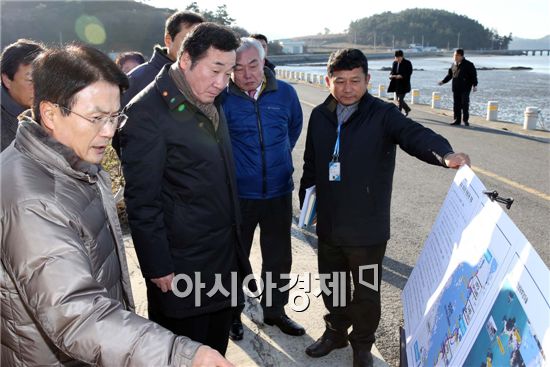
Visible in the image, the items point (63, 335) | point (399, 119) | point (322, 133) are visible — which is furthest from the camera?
point (322, 133)

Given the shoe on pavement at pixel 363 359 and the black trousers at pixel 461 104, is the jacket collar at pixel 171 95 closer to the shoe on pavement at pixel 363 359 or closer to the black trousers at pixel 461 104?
the shoe on pavement at pixel 363 359

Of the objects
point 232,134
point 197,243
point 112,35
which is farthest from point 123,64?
point 112,35

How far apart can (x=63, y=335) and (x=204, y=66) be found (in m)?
1.49

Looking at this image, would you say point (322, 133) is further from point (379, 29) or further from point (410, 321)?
point (379, 29)

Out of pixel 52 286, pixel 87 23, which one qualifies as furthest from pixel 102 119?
pixel 87 23

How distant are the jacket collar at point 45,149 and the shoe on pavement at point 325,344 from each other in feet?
7.14

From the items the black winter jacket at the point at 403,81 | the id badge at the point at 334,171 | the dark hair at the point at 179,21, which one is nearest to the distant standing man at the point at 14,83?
the dark hair at the point at 179,21

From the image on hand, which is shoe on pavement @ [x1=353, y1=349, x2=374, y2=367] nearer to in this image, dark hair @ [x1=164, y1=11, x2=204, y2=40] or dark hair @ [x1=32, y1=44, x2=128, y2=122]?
dark hair @ [x1=32, y1=44, x2=128, y2=122]

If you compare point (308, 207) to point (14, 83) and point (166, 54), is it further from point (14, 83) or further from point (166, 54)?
point (14, 83)

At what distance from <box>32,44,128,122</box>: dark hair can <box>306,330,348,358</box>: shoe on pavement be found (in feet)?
7.65

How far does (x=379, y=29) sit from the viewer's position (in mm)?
176875

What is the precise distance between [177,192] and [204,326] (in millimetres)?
735

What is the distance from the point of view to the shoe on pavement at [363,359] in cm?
302

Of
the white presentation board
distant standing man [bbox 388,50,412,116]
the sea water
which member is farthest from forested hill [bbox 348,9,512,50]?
the white presentation board
